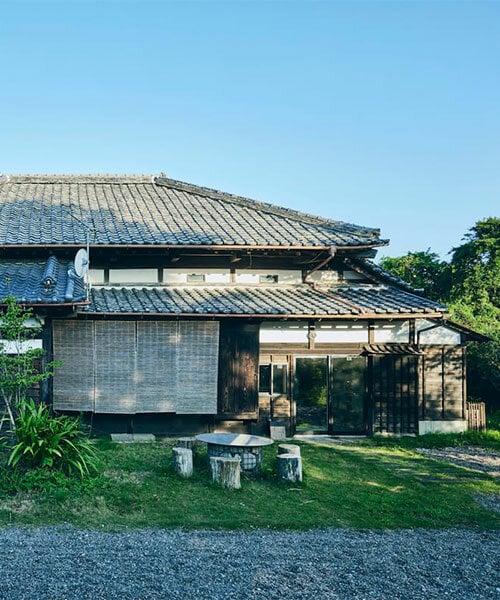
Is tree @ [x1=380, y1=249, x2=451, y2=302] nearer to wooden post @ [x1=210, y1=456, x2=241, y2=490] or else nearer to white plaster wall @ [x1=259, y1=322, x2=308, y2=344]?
white plaster wall @ [x1=259, y1=322, x2=308, y2=344]

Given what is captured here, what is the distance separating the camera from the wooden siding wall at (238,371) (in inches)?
495

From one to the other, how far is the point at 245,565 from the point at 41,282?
24.4ft

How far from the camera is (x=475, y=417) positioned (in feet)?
45.4

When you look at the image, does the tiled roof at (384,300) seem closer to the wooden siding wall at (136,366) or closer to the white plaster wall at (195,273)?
the white plaster wall at (195,273)

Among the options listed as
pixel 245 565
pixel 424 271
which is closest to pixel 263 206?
pixel 245 565

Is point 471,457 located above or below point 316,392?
below

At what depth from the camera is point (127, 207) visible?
626 inches

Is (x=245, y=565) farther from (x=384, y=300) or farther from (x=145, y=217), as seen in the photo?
(x=145, y=217)

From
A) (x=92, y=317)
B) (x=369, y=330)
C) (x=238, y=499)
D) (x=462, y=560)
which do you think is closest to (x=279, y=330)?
(x=369, y=330)

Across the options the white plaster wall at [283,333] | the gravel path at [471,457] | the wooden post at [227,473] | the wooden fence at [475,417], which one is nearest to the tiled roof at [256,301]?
the white plaster wall at [283,333]

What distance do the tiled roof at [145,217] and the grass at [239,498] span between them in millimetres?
5497

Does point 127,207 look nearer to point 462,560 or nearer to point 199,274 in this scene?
point 199,274

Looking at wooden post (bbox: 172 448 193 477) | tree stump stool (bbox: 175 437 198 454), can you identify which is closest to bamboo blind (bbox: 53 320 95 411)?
tree stump stool (bbox: 175 437 198 454)

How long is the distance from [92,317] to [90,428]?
7.94 feet
